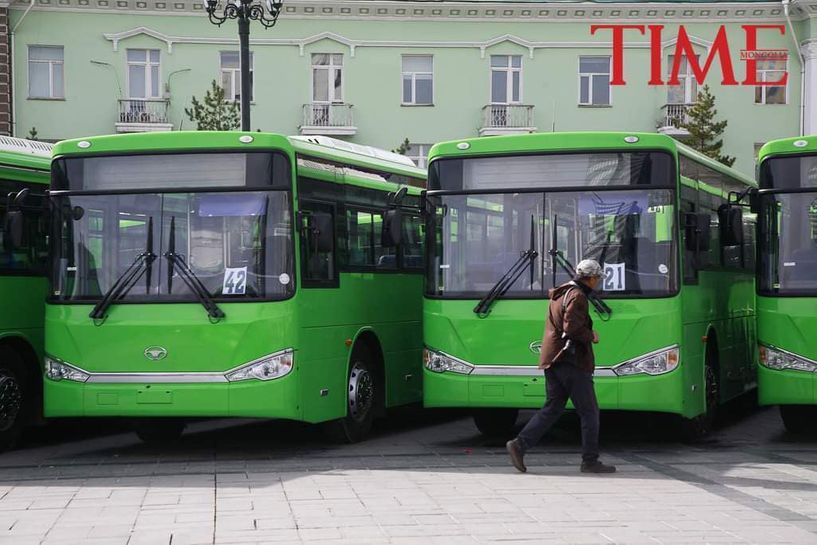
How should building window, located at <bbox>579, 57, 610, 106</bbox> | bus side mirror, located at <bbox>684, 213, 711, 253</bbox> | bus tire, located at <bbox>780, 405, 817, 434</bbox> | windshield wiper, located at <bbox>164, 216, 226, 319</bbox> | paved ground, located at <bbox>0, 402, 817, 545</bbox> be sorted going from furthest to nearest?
building window, located at <bbox>579, 57, 610, 106</bbox>, bus tire, located at <bbox>780, 405, 817, 434</bbox>, bus side mirror, located at <bbox>684, 213, 711, 253</bbox>, windshield wiper, located at <bbox>164, 216, 226, 319</bbox>, paved ground, located at <bbox>0, 402, 817, 545</bbox>

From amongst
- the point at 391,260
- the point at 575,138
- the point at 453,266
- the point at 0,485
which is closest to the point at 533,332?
the point at 453,266

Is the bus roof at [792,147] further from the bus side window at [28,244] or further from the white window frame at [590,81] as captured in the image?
the white window frame at [590,81]

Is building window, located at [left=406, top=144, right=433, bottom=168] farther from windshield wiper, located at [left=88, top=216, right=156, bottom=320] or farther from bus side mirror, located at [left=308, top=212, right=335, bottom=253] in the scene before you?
windshield wiper, located at [left=88, top=216, right=156, bottom=320]

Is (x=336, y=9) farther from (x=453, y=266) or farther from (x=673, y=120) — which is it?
(x=453, y=266)

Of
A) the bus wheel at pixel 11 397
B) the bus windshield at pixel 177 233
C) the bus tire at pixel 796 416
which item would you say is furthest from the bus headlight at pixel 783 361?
the bus wheel at pixel 11 397

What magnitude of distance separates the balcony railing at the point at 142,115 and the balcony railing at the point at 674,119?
15084 millimetres

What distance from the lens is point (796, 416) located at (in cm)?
1569

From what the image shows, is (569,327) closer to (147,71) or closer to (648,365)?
(648,365)

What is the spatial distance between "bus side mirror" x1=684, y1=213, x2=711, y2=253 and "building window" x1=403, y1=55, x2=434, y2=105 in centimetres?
3131

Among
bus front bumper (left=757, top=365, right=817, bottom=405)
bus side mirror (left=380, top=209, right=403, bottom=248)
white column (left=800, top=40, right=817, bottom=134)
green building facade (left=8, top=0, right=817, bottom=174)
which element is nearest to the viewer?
bus side mirror (left=380, top=209, right=403, bottom=248)

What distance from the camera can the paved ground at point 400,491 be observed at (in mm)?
8867

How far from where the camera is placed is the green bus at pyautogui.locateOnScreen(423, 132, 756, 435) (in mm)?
13180

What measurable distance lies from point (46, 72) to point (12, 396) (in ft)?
99.1

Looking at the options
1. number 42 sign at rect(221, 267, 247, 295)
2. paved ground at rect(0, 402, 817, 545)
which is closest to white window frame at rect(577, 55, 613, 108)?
paved ground at rect(0, 402, 817, 545)
